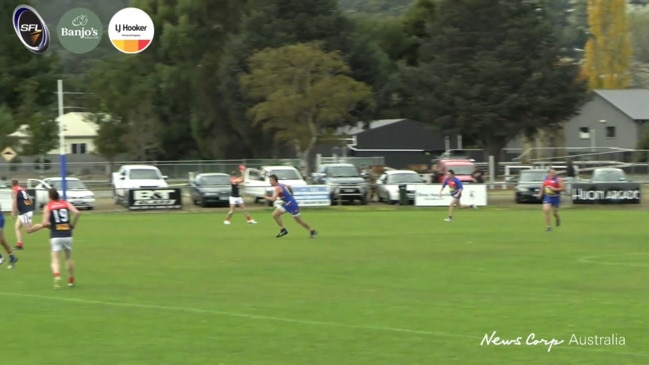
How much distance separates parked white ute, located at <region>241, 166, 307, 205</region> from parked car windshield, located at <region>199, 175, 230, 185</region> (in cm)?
148

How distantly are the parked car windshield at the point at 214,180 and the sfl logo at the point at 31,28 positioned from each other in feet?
48.1

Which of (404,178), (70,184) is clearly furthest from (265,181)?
(70,184)

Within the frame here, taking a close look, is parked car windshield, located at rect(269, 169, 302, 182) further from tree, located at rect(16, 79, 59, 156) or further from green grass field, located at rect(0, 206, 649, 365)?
tree, located at rect(16, 79, 59, 156)

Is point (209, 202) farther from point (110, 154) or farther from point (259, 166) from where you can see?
point (110, 154)

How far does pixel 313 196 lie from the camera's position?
160 ft

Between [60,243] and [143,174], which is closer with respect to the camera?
[60,243]

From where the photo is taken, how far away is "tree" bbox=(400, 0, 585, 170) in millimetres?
72000

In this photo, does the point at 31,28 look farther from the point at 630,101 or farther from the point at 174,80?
the point at 630,101

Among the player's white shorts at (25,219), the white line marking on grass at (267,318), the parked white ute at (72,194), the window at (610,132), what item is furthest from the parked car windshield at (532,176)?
the window at (610,132)

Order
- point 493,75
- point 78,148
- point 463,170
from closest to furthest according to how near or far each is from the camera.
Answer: point 463,170, point 493,75, point 78,148

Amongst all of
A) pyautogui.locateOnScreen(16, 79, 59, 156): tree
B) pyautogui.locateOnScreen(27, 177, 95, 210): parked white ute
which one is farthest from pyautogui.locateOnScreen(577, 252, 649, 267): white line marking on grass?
pyautogui.locateOnScreen(16, 79, 59, 156): tree

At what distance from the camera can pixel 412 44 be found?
95.0 metres

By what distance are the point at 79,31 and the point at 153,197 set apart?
15.5 meters

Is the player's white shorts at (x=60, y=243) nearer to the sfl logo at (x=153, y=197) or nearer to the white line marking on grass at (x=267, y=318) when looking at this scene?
the white line marking on grass at (x=267, y=318)
